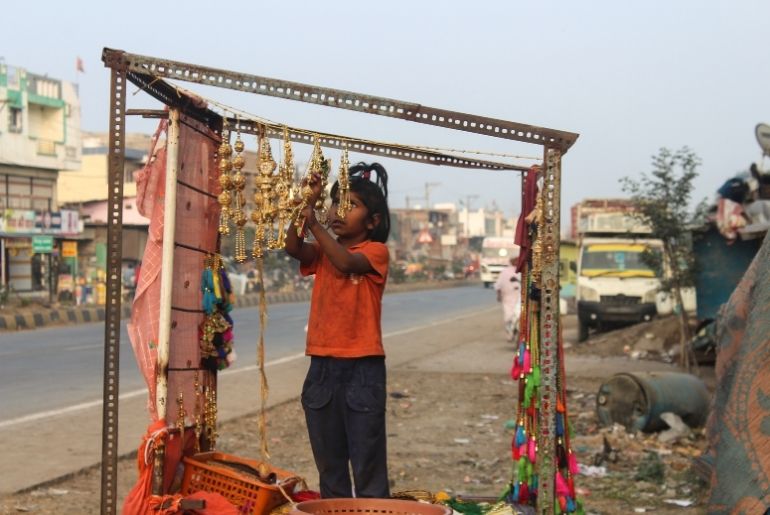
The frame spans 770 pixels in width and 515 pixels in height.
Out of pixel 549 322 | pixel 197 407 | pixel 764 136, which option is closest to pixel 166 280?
pixel 197 407

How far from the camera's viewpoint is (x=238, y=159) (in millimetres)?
4496

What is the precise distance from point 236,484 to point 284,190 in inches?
53.6

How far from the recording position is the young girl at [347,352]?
4.26m

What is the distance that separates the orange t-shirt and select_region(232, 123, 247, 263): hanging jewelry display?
39 cm

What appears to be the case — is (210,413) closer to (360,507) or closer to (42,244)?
(360,507)

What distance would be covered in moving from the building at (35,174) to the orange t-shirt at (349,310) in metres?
31.1

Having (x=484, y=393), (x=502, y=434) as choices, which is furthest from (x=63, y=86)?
(x=502, y=434)

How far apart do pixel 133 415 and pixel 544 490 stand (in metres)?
6.18

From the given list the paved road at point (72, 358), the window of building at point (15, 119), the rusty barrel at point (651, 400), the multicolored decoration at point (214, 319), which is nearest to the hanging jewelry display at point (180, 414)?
the multicolored decoration at point (214, 319)

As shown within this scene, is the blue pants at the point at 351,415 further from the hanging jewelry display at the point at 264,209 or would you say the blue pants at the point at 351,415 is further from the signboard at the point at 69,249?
the signboard at the point at 69,249

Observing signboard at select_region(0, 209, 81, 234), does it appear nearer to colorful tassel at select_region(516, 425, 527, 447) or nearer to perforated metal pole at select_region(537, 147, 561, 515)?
colorful tassel at select_region(516, 425, 527, 447)

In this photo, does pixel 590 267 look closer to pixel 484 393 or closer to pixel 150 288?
pixel 484 393

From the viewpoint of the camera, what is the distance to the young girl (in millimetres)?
4258

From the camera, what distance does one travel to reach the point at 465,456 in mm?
8492
